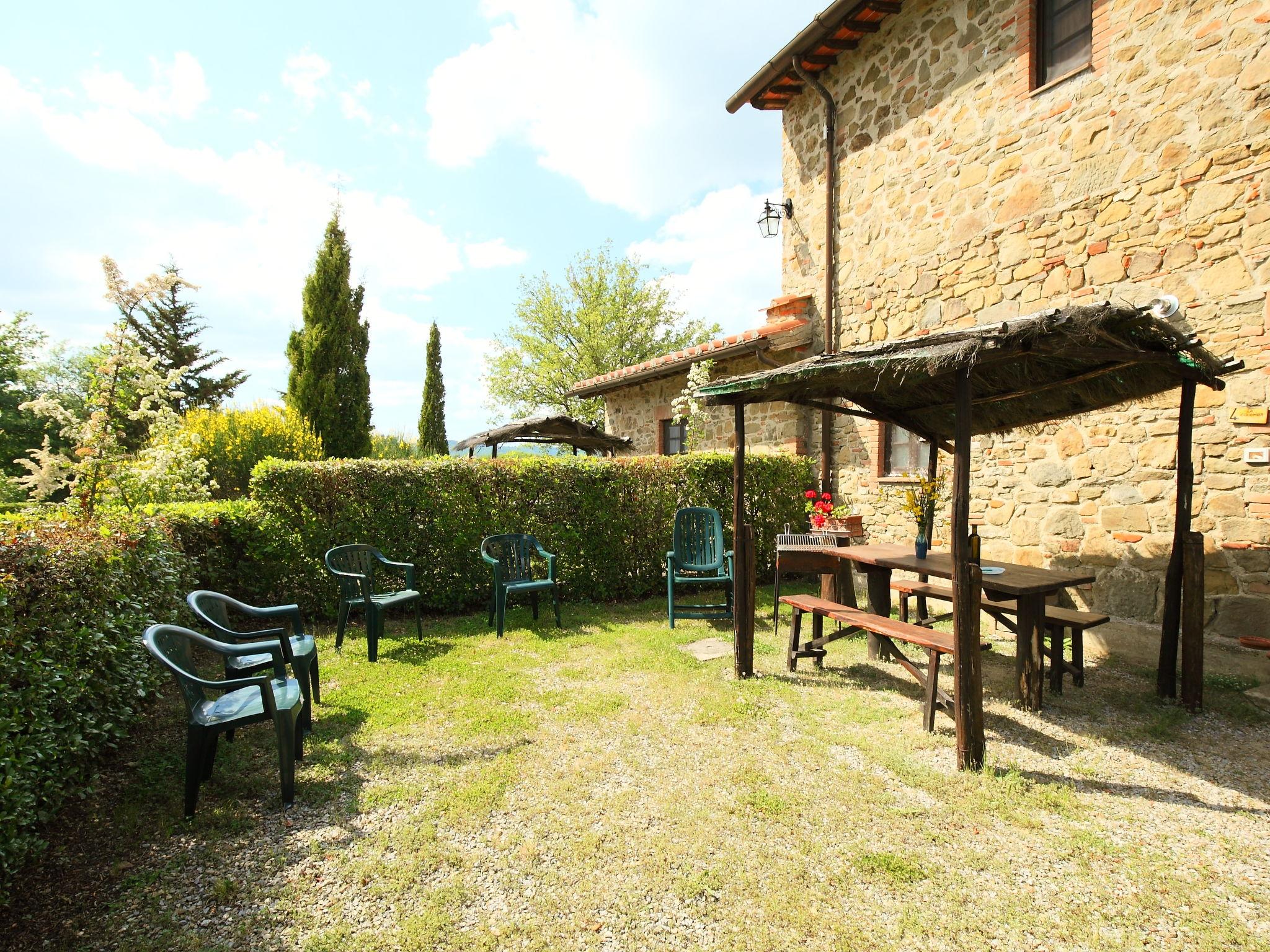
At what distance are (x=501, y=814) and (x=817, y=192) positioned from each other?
8.67 meters

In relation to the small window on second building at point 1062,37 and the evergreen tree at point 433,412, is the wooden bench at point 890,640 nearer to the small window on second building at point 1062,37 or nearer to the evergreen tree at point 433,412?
the small window on second building at point 1062,37

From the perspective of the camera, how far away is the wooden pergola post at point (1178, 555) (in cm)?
409

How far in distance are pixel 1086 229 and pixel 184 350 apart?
82.1 ft

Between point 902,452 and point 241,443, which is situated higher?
point 241,443

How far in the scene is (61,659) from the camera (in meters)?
2.67

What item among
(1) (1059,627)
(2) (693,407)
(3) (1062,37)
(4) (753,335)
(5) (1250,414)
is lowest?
(1) (1059,627)

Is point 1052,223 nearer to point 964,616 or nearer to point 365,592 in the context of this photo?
point 964,616

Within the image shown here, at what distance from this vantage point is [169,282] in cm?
571

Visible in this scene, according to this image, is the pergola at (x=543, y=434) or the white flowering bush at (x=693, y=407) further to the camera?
the pergola at (x=543, y=434)

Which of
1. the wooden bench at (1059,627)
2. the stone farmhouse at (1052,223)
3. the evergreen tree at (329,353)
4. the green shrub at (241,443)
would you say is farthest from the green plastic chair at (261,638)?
the evergreen tree at (329,353)

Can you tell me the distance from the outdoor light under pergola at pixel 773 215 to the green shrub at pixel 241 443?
27.5ft

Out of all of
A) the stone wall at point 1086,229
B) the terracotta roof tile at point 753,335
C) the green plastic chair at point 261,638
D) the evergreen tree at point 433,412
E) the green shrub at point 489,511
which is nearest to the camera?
the green plastic chair at point 261,638

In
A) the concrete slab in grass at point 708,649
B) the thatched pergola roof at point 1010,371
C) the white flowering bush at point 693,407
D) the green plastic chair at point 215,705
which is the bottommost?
the concrete slab in grass at point 708,649

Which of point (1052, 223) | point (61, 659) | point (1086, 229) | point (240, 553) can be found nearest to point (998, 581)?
point (1086, 229)
